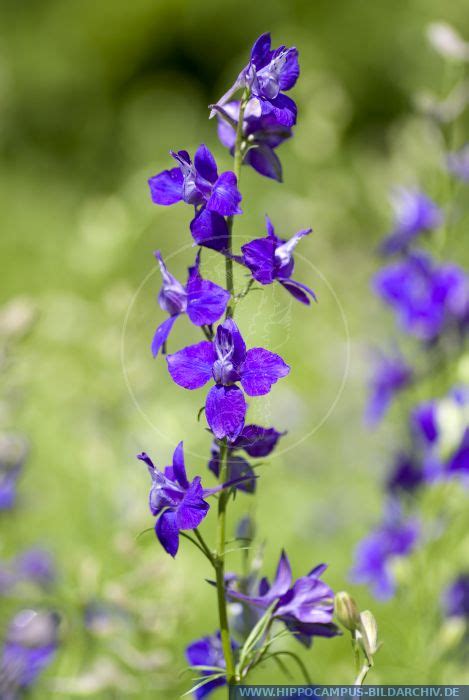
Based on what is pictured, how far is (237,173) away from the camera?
26.3 inches

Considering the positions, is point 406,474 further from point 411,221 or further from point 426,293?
point 411,221

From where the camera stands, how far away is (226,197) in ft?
2.06

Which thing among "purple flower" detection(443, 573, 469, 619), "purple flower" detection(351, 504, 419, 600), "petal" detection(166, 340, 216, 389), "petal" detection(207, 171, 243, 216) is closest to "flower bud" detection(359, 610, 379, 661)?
"petal" detection(166, 340, 216, 389)

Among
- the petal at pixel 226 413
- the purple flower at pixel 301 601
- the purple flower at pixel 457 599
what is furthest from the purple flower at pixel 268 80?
the purple flower at pixel 457 599

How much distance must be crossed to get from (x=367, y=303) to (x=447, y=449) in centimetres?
116

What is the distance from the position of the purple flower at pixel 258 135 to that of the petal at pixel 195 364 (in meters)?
0.17

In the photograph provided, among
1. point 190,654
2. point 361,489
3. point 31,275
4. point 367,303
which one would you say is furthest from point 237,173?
point 31,275

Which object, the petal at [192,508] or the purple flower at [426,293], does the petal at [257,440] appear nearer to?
the petal at [192,508]

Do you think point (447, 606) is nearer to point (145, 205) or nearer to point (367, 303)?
point (367, 303)

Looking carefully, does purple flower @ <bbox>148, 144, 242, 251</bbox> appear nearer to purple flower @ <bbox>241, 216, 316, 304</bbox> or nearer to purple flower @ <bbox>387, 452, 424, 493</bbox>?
purple flower @ <bbox>241, 216, 316, 304</bbox>

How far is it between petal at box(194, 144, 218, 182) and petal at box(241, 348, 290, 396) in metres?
0.13

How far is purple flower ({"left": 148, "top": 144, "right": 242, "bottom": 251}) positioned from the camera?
2.07 feet

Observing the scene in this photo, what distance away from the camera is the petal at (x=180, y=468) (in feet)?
2.15

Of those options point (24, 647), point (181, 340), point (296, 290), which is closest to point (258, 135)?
point (296, 290)
